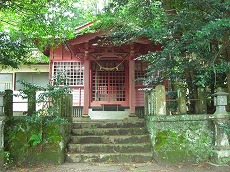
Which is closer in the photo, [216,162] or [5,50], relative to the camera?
[216,162]

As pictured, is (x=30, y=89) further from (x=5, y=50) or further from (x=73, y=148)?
(x=73, y=148)

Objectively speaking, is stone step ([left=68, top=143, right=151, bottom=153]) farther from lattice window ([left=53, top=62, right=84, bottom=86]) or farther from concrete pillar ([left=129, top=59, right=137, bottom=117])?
lattice window ([left=53, top=62, right=84, bottom=86])

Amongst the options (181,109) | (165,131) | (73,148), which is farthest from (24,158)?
(181,109)

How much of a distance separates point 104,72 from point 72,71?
1.74 meters

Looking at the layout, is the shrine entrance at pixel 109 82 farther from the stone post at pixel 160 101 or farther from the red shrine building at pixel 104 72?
the stone post at pixel 160 101

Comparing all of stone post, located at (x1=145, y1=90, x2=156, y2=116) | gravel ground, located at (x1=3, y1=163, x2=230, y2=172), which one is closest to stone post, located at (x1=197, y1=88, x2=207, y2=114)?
stone post, located at (x1=145, y1=90, x2=156, y2=116)

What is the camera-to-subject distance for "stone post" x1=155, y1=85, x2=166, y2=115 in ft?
23.3

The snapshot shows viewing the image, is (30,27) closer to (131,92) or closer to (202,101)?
(131,92)

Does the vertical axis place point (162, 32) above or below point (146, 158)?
above

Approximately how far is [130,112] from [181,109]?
344 cm

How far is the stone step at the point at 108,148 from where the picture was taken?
7379 mm

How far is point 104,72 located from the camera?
453 inches

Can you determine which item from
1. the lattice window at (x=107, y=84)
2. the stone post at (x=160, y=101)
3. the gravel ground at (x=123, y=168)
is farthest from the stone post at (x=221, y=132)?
the lattice window at (x=107, y=84)

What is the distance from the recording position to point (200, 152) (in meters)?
6.80
